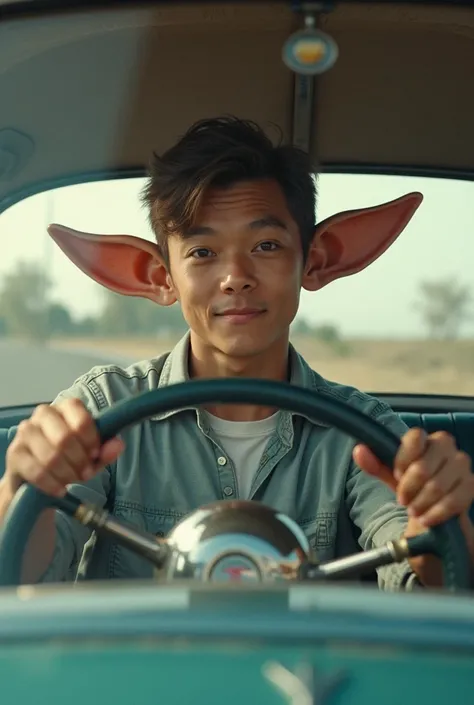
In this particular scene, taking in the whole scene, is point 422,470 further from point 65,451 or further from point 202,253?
point 202,253

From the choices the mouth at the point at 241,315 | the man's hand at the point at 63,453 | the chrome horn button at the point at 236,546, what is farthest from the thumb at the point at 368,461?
the mouth at the point at 241,315

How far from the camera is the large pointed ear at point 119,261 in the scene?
2.38 m

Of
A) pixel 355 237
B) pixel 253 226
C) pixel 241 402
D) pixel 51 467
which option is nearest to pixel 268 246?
pixel 253 226

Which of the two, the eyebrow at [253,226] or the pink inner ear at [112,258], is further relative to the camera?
the pink inner ear at [112,258]

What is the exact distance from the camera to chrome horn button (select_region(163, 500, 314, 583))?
4.63 feet

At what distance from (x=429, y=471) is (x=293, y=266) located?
67 cm

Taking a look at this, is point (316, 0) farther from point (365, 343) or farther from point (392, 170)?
point (365, 343)

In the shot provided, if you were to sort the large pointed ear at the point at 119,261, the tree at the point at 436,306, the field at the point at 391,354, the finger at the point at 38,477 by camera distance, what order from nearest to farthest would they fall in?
the finger at the point at 38,477 < the large pointed ear at the point at 119,261 < the tree at the point at 436,306 < the field at the point at 391,354

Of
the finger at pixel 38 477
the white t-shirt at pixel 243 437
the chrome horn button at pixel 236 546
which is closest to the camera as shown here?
the chrome horn button at pixel 236 546

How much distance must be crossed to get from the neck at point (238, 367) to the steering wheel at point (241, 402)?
56 centimetres

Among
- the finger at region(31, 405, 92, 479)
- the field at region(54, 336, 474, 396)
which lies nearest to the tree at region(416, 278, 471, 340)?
the field at region(54, 336, 474, 396)

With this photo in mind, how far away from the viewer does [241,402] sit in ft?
4.98

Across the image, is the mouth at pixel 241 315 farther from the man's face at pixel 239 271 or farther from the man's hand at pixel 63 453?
the man's hand at pixel 63 453

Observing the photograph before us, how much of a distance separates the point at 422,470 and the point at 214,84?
1105 millimetres
